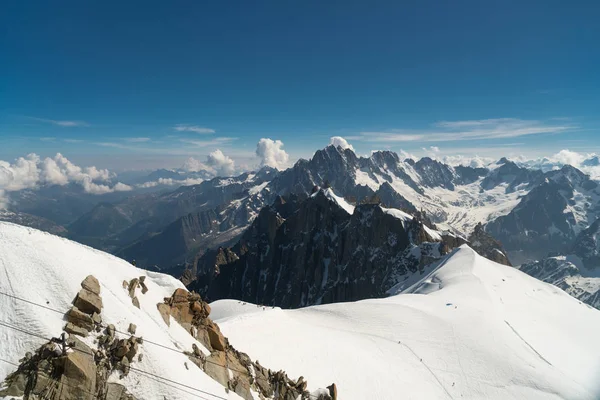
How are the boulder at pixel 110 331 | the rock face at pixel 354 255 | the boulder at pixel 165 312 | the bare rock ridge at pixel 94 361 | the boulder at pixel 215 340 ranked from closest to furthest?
the bare rock ridge at pixel 94 361, the boulder at pixel 110 331, the boulder at pixel 165 312, the boulder at pixel 215 340, the rock face at pixel 354 255

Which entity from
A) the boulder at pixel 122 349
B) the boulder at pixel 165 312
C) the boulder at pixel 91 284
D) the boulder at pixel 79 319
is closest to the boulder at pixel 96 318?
the boulder at pixel 79 319

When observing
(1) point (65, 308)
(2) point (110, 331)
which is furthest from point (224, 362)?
(1) point (65, 308)

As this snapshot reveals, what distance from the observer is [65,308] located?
16344mm

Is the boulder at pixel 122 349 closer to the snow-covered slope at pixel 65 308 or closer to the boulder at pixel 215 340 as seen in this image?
the snow-covered slope at pixel 65 308

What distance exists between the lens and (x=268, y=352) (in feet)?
102

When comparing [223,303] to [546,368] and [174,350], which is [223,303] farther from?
[546,368]

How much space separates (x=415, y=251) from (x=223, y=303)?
9935cm

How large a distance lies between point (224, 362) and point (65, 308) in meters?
11.2

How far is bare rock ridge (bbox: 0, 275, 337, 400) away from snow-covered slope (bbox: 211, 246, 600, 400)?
796cm

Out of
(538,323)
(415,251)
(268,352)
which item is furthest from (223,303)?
(415,251)

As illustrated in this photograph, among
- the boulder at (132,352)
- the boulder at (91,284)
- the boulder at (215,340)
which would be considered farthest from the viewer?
the boulder at (215,340)

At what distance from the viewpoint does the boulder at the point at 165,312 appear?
22.4 metres

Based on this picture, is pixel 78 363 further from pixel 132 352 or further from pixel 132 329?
pixel 132 329

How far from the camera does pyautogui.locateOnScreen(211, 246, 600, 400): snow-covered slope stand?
3142cm
